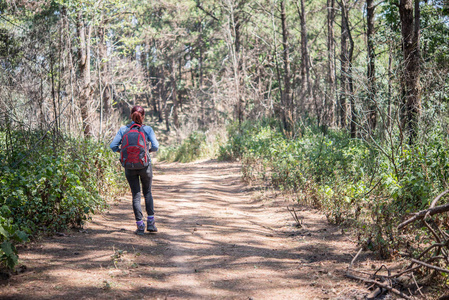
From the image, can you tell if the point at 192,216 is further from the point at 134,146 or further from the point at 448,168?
the point at 448,168

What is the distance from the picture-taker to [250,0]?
80.4 ft

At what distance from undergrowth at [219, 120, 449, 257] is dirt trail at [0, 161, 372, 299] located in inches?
17.9

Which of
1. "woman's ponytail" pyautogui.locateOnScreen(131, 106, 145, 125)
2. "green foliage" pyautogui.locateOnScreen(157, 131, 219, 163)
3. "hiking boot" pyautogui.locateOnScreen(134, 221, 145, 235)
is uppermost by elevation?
"woman's ponytail" pyautogui.locateOnScreen(131, 106, 145, 125)

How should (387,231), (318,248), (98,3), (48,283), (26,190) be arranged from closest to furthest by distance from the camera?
1. (48,283)
2. (387,231)
3. (26,190)
4. (318,248)
5. (98,3)

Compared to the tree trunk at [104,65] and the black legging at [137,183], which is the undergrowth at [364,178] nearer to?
the black legging at [137,183]

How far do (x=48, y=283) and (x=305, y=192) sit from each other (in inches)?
225

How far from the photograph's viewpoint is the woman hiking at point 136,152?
5.65 metres

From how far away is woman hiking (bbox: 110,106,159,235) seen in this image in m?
5.65

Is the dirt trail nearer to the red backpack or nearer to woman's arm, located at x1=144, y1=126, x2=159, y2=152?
the red backpack

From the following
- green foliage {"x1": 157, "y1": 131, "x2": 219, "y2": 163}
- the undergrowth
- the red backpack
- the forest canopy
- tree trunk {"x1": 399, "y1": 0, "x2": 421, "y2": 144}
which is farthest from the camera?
green foliage {"x1": 157, "y1": 131, "x2": 219, "y2": 163}

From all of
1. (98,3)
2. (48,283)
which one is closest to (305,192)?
(48,283)

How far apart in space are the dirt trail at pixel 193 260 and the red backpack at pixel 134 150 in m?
1.10

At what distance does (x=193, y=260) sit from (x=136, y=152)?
5.71ft

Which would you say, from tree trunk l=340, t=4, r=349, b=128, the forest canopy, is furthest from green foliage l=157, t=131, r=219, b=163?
tree trunk l=340, t=4, r=349, b=128
